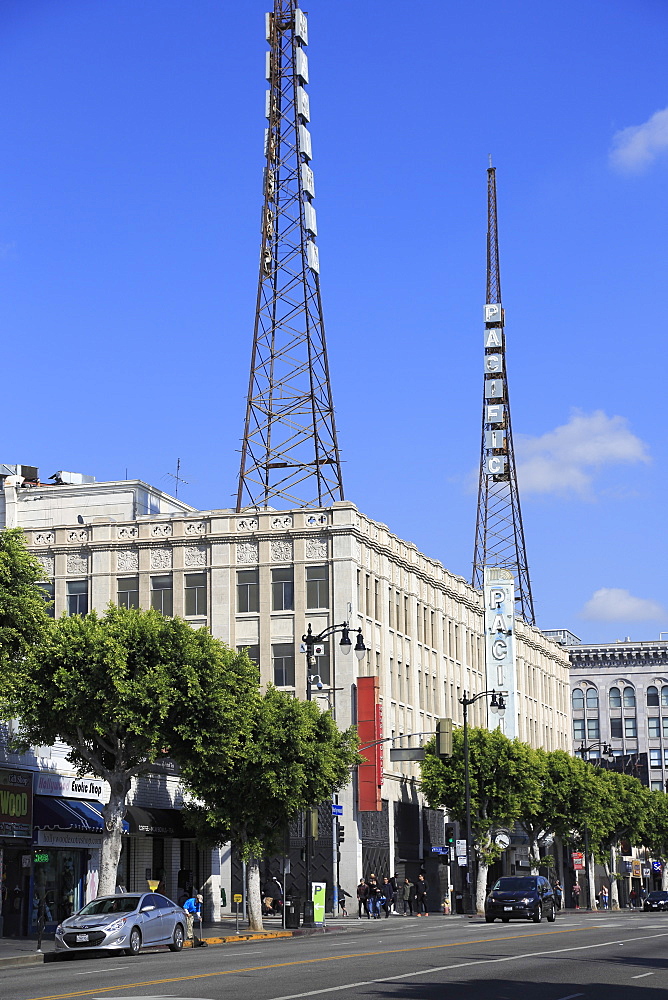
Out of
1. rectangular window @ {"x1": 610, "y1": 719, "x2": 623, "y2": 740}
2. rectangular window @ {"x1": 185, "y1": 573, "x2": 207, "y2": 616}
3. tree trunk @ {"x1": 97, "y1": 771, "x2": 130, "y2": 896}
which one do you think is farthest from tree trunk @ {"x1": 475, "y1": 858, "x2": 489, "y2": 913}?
rectangular window @ {"x1": 610, "y1": 719, "x2": 623, "y2": 740}

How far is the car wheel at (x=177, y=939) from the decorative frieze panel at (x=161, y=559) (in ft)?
132

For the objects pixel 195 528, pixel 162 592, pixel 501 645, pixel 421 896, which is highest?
pixel 195 528

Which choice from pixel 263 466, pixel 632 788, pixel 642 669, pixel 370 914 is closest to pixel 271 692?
pixel 370 914

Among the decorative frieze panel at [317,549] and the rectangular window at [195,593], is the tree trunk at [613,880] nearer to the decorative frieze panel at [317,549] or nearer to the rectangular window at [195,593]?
the decorative frieze panel at [317,549]

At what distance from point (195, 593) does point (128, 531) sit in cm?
545

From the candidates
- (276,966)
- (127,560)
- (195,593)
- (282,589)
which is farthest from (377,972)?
(127,560)

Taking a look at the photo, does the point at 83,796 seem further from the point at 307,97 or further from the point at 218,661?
the point at 307,97

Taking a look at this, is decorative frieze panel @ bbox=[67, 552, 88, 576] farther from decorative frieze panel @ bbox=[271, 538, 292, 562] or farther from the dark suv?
the dark suv

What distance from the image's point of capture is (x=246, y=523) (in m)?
74.8

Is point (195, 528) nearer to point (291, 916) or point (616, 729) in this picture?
point (291, 916)

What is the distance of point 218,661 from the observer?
141ft

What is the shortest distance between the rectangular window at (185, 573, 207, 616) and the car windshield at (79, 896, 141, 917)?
4045 cm

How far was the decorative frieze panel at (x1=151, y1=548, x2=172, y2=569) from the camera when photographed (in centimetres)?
7569

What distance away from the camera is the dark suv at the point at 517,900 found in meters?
51.6
